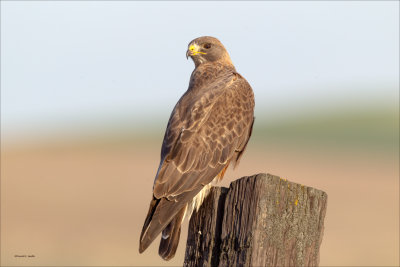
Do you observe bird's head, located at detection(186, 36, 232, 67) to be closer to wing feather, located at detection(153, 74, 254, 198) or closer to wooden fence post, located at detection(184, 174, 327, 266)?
wing feather, located at detection(153, 74, 254, 198)

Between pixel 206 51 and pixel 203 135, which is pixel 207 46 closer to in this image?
pixel 206 51

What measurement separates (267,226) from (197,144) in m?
2.67

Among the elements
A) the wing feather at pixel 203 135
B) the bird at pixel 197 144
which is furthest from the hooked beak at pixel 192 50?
the wing feather at pixel 203 135

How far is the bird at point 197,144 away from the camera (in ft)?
21.5

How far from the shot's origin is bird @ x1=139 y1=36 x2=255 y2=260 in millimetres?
6539

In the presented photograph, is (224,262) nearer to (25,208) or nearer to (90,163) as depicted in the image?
(25,208)

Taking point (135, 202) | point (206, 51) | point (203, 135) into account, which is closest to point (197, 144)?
point (203, 135)

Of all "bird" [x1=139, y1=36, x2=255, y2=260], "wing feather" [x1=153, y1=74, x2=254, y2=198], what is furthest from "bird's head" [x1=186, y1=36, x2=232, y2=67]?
"wing feather" [x1=153, y1=74, x2=254, y2=198]

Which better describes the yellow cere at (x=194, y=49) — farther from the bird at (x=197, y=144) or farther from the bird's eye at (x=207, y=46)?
the bird at (x=197, y=144)

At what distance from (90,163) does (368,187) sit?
13.2 m

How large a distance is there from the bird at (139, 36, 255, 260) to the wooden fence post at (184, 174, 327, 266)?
1.03 m

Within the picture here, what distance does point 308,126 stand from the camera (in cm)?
6231

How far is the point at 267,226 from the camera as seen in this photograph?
199 inches

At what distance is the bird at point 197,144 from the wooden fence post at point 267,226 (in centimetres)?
103
